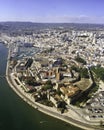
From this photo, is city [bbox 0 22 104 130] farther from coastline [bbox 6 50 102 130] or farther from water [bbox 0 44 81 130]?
water [bbox 0 44 81 130]

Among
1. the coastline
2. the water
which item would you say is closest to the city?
the coastline

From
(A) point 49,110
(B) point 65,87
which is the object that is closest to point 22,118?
(A) point 49,110

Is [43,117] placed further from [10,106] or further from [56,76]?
[56,76]

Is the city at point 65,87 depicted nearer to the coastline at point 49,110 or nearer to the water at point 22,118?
the coastline at point 49,110

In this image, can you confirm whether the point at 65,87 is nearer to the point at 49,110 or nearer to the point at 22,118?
the point at 49,110

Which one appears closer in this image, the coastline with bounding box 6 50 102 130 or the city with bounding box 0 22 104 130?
the coastline with bounding box 6 50 102 130

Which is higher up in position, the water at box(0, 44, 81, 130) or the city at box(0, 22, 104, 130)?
the city at box(0, 22, 104, 130)

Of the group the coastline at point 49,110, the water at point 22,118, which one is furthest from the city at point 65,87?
the water at point 22,118

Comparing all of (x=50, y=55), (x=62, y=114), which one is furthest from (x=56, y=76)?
(x=50, y=55)
